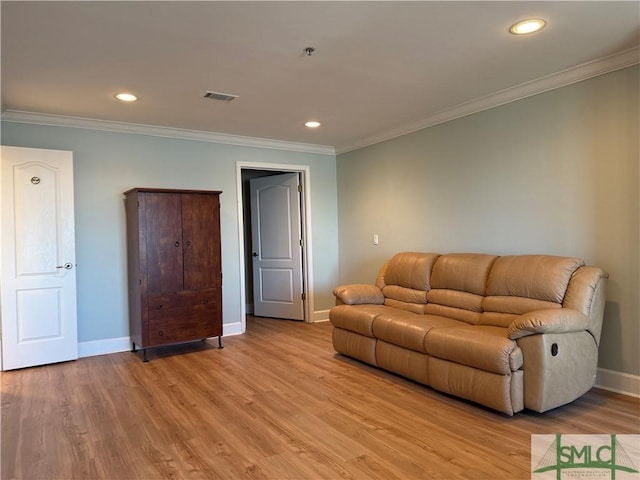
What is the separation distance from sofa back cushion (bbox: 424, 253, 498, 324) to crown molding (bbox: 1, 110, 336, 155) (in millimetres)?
2630

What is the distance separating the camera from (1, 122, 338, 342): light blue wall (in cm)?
434

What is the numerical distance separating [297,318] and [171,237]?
7.46 feet

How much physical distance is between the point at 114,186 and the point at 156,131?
75 cm

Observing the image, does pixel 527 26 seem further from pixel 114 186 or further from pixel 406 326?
pixel 114 186

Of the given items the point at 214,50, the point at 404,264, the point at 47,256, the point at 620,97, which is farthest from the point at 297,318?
the point at 620,97

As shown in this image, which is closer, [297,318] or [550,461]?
[550,461]

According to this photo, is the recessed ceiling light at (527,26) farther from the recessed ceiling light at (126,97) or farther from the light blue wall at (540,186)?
the recessed ceiling light at (126,97)

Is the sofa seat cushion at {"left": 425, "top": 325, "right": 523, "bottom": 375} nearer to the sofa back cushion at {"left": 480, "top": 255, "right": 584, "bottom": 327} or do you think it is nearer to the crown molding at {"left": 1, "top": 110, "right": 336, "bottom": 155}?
the sofa back cushion at {"left": 480, "top": 255, "right": 584, "bottom": 327}

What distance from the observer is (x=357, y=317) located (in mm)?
3854

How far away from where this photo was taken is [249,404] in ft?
10.0

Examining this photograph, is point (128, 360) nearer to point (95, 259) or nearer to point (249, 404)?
point (95, 259)

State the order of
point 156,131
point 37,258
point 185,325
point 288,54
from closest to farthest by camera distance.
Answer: point 288,54 → point 37,258 → point 185,325 → point 156,131

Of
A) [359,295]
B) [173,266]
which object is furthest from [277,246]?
[359,295]

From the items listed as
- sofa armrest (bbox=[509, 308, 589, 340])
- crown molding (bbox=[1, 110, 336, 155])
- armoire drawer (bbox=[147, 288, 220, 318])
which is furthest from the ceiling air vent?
sofa armrest (bbox=[509, 308, 589, 340])
